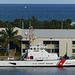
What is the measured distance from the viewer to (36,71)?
149ft

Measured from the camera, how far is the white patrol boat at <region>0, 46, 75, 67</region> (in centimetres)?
4816

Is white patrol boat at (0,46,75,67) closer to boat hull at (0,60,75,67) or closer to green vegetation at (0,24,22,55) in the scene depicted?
boat hull at (0,60,75,67)

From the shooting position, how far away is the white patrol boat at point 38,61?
48156 mm

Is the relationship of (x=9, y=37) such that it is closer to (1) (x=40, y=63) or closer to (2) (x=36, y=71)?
(1) (x=40, y=63)

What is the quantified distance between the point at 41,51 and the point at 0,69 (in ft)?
18.2

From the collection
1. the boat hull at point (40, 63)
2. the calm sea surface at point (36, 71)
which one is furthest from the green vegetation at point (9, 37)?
the calm sea surface at point (36, 71)

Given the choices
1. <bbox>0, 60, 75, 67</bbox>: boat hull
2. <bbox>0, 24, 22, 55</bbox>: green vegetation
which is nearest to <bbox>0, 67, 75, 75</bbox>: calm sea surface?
<bbox>0, 60, 75, 67</bbox>: boat hull

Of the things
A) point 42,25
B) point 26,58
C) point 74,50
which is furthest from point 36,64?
point 42,25

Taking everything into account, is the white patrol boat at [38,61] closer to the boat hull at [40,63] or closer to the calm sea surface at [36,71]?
the boat hull at [40,63]

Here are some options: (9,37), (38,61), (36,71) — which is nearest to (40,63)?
(38,61)

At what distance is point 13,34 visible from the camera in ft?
176

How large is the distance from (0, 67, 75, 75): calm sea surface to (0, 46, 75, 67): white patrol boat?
2.75ft

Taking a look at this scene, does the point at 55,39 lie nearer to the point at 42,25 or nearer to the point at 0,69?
the point at 0,69

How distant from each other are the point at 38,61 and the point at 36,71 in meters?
3.05
